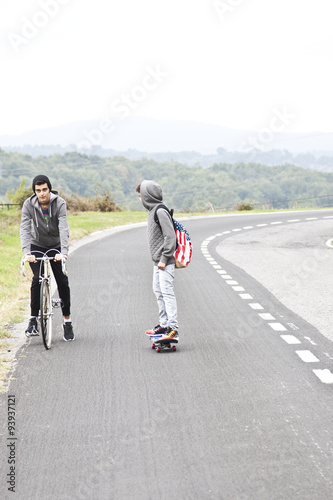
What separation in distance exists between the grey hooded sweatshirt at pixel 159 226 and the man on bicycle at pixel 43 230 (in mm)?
1030

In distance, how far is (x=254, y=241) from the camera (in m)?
26.2

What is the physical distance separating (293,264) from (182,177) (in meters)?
132

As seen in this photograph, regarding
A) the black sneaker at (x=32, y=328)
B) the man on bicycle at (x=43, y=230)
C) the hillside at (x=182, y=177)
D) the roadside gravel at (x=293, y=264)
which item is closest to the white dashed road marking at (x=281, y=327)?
the roadside gravel at (x=293, y=264)

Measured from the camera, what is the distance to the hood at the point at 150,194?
8625mm

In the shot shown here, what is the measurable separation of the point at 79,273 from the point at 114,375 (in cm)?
940

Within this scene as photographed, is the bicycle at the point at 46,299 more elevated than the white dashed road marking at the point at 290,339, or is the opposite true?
the bicycle at the point at 46,299

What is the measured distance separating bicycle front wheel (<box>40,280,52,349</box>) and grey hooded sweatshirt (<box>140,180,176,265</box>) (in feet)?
4.50

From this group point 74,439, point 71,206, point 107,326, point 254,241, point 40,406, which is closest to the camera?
point 74,439

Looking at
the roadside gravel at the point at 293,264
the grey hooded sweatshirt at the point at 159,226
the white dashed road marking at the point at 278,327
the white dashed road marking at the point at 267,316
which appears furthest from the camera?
the roadside gravel at the point at 293,264

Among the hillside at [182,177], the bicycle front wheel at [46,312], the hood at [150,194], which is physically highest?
the hood at [150,194]

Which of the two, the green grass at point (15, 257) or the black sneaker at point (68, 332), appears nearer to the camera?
the black sneaker at point (68, 332)

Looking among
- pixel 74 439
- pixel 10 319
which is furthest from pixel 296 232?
pixel 74 439

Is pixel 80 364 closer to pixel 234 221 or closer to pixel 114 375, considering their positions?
pixel 114 375

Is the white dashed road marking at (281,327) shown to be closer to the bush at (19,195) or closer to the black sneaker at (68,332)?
the black sneaker at (68,332)
